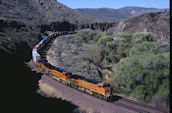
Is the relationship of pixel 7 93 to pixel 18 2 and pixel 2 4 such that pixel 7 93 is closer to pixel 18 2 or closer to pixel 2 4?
pixel 2 4

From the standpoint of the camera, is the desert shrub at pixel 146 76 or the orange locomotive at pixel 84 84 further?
the orange locomotive at pixel 84 84

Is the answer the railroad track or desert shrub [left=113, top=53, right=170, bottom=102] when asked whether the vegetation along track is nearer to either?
the railroad track

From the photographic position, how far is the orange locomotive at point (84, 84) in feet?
64.6

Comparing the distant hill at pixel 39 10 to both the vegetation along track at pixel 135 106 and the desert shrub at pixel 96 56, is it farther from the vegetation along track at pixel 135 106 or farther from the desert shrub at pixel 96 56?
the vegetation along track at pixel 135 106

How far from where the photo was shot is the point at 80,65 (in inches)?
1410

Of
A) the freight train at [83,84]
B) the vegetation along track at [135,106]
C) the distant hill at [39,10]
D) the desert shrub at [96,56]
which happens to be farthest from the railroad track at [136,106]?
the distant hill at [39,10]

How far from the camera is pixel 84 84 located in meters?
21.7

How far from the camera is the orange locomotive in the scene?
19.7 meters

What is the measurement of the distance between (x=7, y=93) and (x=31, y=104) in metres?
3.77

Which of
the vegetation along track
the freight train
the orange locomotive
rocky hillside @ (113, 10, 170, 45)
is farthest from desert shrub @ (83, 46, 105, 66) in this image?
the vegetation along track

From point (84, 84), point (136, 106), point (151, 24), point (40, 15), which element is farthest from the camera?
point (40, 15)

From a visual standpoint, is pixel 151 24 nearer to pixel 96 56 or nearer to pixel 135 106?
pixel 96 56

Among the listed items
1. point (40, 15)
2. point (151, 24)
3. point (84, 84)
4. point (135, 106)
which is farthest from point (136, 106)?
point (40, 15)

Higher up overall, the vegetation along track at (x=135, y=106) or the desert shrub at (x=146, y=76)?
the desert shrub at (x=146, y=76)
